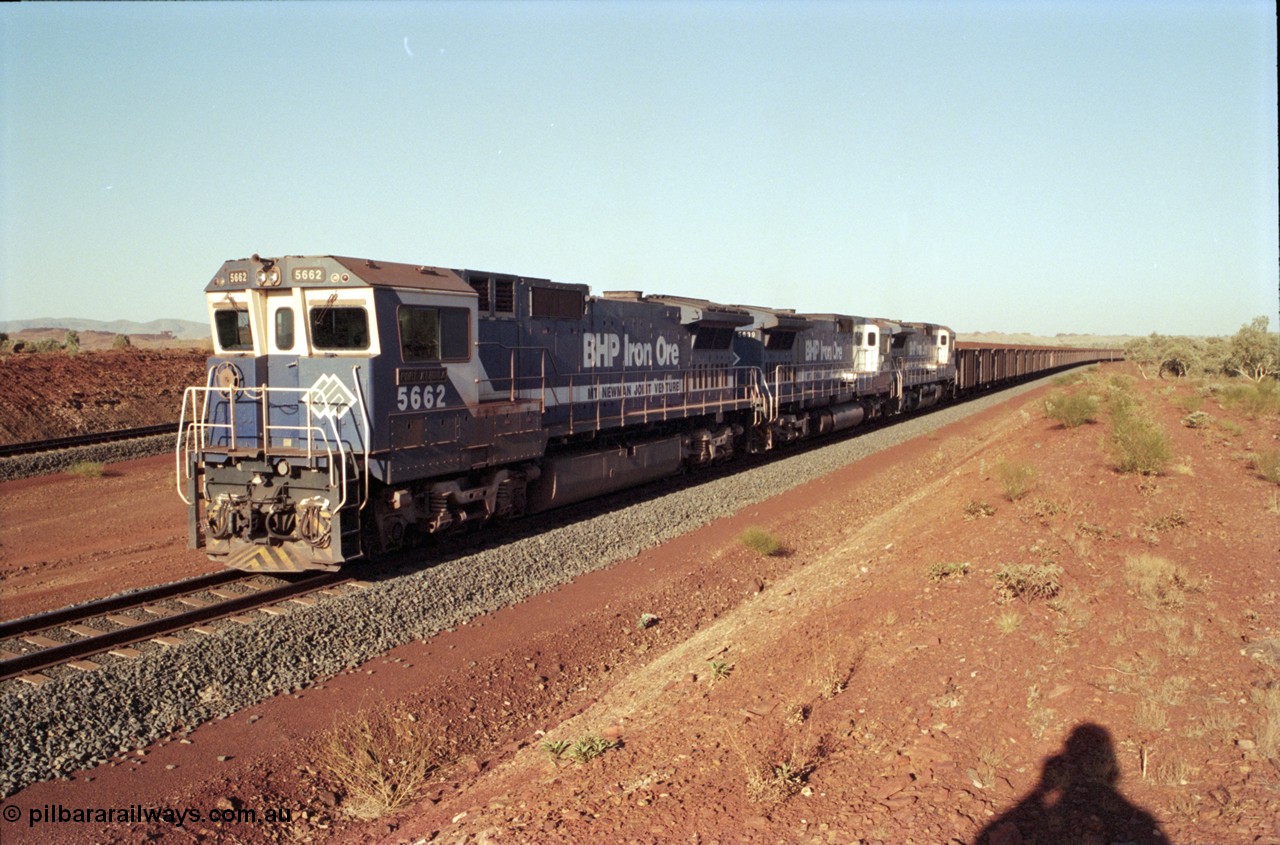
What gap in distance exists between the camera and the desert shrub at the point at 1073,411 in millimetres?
20172

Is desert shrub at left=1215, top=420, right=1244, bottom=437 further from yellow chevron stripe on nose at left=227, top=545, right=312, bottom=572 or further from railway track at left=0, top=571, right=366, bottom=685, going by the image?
yellow chevron stripe on nose at left=227, top=545, right=312, bottom=572

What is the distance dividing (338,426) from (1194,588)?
31.9 feet

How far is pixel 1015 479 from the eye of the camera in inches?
503

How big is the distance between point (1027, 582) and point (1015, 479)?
197 inches

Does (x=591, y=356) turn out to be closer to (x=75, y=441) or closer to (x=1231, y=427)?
(x=1231, y=427)

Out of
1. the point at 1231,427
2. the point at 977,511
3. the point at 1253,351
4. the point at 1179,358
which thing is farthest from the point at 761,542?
the point at 1179,358

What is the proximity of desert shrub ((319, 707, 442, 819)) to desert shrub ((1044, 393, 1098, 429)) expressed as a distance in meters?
17.7

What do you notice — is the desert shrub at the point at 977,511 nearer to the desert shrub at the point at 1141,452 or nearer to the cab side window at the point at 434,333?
the desert shrub at the point at 1141,452

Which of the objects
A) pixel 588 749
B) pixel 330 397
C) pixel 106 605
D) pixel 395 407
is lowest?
pixel 588 749

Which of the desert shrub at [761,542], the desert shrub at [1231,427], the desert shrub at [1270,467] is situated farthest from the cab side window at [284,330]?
the desert shrub at [1231,427]

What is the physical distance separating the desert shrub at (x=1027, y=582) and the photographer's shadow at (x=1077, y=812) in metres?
2.87

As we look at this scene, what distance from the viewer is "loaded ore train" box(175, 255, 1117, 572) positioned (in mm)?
10859

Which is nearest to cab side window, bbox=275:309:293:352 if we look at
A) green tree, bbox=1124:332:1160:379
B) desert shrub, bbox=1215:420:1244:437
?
desert shrub, bbox=1215:420:1244:437

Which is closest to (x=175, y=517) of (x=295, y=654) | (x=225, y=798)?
(x=295, y=654)
